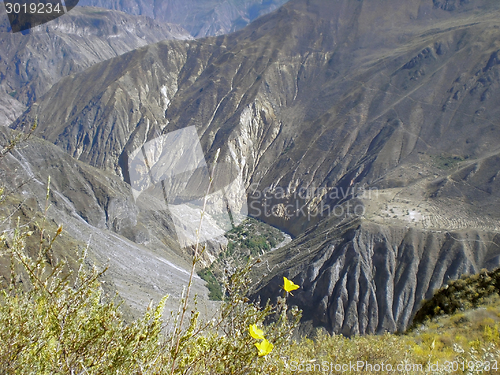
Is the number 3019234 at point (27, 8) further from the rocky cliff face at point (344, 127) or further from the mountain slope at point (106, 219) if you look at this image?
the mountain slope at point (106, 219)

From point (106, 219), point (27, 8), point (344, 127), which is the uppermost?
point (27, 8)

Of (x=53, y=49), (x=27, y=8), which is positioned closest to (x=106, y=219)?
(x=27, y=8)

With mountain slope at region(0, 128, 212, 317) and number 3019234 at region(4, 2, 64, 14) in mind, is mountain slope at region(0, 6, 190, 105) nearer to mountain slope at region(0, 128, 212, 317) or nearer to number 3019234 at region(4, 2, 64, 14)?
number 3019234 at region(4, 2, 64, 14)

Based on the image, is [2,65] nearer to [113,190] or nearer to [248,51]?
[248,51]

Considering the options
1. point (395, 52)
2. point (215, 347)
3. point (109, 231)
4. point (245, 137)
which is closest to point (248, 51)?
point (245, 137)

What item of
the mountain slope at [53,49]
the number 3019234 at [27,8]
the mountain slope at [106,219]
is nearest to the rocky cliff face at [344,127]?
the mountain slope at [106,219]

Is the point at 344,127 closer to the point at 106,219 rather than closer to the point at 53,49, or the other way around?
the point at 106,219

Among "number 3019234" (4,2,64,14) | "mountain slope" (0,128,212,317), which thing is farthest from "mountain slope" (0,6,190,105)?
"mountain slope" (0,128,212,317)
